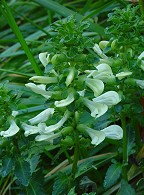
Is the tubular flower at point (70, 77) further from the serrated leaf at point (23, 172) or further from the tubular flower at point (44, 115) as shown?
the serrated leaf at point (23, 172)

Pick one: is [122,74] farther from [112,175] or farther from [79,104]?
[112,175]

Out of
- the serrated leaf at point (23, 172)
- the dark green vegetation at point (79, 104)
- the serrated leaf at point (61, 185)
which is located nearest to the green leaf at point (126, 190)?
the dark green vegetation at point (79, 104)

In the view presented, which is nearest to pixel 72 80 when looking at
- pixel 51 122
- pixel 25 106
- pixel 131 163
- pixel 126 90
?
pixel 126 90

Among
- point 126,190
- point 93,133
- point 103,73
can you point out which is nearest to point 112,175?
point 126,190

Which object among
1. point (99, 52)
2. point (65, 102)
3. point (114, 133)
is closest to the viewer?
point (65, 102)

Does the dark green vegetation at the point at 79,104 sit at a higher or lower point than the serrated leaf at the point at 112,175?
higher

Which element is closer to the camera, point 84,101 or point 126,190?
point 84,101
